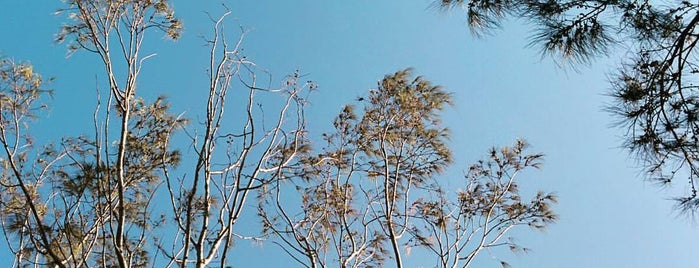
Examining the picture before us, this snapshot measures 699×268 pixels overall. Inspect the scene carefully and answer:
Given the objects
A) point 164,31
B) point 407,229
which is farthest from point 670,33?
point 164,31

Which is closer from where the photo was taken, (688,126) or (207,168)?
(688,126)

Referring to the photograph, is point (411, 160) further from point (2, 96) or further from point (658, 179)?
point (2, 96)

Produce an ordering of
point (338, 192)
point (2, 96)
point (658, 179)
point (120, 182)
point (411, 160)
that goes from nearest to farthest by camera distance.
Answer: point (120, 182), point (658, 179), point (2, 96), point (338, 192), point (411, 160)

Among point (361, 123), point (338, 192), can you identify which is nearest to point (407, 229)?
point (338, 192)

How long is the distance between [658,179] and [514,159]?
3.05 metres

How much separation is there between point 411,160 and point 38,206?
3316 mm

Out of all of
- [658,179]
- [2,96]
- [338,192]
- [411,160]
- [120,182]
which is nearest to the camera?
[120,182]

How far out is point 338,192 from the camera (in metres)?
5.64

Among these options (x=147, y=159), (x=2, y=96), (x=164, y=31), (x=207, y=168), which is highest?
(x=164, y=31)

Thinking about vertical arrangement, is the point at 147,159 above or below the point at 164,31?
below

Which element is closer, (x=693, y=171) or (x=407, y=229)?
(x=693, y=171)

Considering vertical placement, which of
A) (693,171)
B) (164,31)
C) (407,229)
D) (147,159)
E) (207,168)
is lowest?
(693,171)

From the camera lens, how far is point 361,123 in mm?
6195

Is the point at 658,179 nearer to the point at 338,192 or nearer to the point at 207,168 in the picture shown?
the point at 207,168
